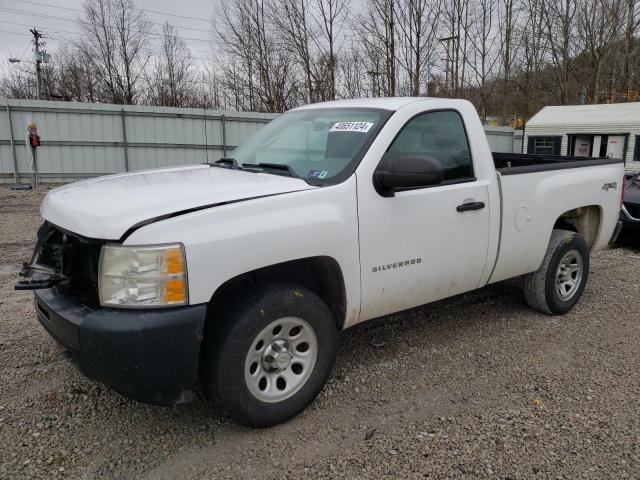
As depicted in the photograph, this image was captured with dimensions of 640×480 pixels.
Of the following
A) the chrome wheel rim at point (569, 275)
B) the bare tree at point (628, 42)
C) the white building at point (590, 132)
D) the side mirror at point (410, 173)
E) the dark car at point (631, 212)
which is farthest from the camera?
the bare tree at point (628, 42)

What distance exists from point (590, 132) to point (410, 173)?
17.5 meters

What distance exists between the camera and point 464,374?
3.65m

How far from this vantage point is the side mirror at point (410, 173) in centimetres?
300

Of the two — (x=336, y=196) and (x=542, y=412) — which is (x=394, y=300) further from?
(x=542, y=412)

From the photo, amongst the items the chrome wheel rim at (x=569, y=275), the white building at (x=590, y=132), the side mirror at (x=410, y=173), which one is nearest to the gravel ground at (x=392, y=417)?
the chrome wheel rim at (x=569, y=275)

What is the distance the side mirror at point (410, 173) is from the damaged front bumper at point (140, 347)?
130 cm

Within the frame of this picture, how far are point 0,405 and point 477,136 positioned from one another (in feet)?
11.8

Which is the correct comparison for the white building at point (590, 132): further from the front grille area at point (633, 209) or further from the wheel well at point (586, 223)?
the wheel well at point (586, 223)

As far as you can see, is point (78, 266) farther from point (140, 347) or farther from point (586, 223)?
point (586, 223)

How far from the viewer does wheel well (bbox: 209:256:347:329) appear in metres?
2.85

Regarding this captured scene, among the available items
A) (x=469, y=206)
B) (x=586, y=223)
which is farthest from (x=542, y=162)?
(x=469, y=206)

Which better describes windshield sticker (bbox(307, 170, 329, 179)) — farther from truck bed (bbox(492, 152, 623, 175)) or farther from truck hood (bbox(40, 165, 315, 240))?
truck bed (bbox(492, 152, 623, 175))

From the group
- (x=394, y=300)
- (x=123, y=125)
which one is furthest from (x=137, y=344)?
(x=123, y=125)

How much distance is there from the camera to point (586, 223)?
5066 mm
